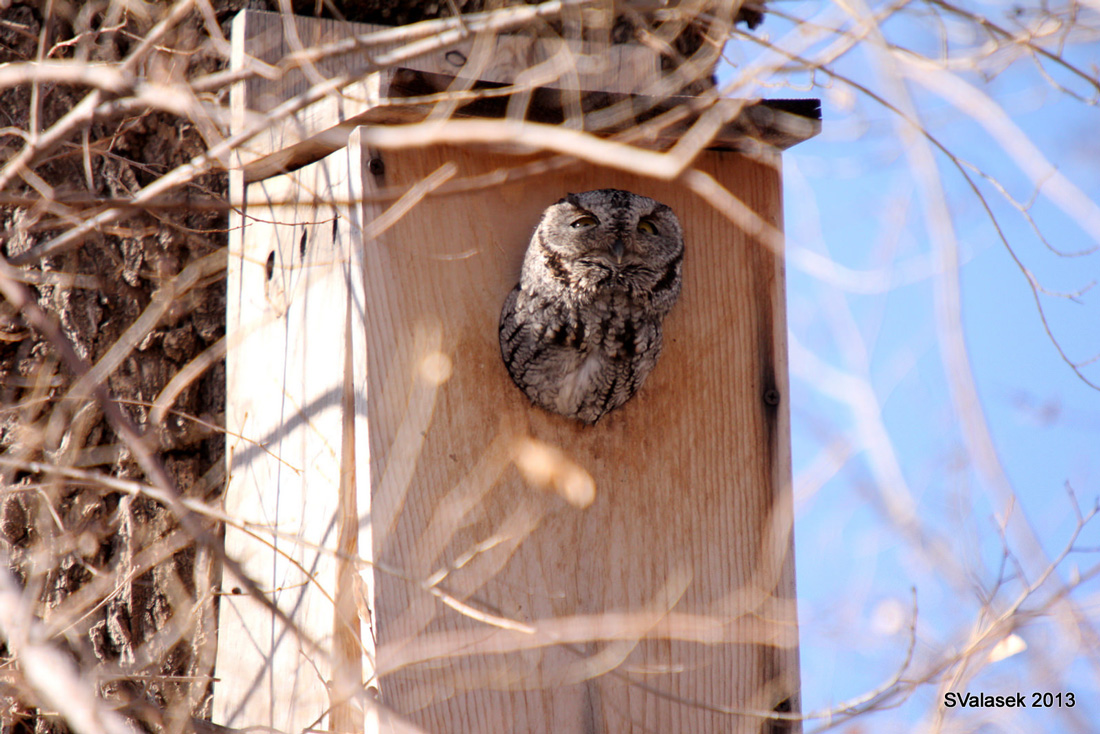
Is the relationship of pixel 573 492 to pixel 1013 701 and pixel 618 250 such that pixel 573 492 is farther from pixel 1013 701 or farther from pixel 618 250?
pixel 1013 701

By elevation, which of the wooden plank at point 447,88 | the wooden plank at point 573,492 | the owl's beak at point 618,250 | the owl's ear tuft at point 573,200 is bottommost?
the wooden plank at point 573,492

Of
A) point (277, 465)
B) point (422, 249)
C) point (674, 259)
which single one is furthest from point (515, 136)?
point (277, 465)

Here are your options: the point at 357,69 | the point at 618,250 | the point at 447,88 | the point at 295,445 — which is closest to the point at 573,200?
the point at 618,250

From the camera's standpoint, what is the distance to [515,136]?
1586 millimetres

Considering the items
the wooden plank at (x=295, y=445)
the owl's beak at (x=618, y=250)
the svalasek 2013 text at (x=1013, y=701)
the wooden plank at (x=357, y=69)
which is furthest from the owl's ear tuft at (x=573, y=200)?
the svalasek 2013 text at (x=1013, y=701)

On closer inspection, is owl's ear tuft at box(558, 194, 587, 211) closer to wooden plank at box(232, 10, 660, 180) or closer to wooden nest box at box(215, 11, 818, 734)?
wooden nest box at box(215, 11, 818, 734)

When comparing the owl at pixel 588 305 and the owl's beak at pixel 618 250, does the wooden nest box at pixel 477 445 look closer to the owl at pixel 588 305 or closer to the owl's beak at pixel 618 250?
the owl at pixel 588 305

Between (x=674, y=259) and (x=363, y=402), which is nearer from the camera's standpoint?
(x=363, y=402)

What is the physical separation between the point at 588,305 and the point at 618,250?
0.14m

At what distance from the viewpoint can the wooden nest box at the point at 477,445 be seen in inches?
88.0

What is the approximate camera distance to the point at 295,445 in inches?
97.8

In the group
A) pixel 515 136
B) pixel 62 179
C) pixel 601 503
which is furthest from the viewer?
pixel 62 179

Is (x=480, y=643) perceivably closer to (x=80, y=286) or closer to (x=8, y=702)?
(x=8, y=702)

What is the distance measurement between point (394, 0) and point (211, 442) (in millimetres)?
1279
